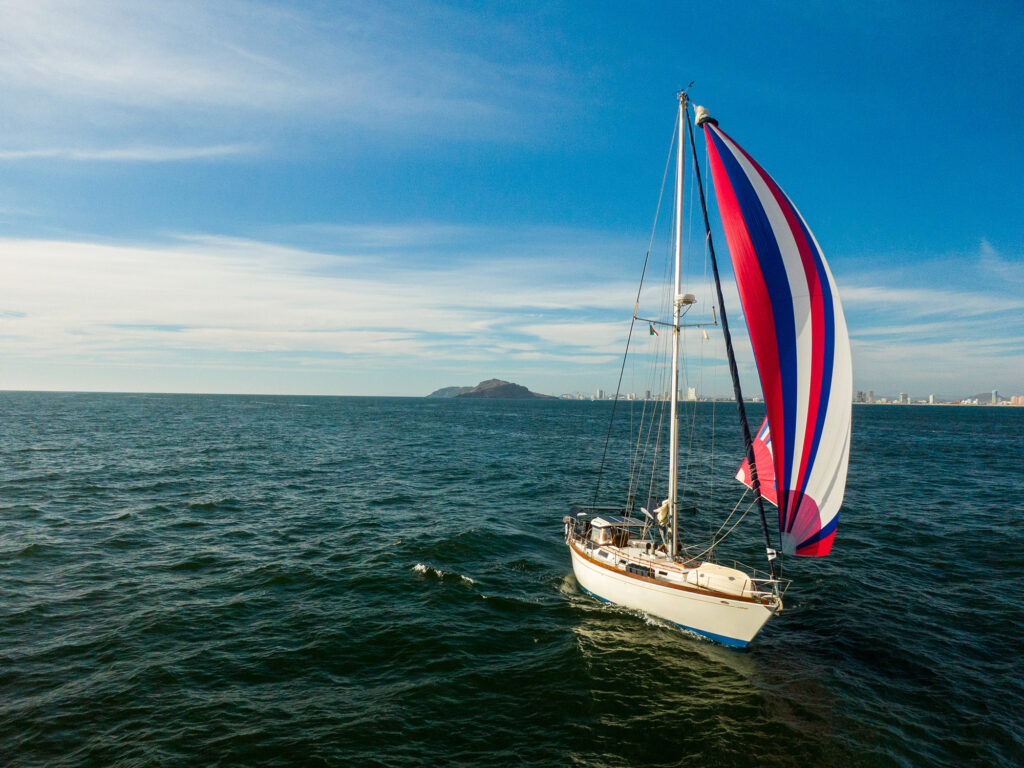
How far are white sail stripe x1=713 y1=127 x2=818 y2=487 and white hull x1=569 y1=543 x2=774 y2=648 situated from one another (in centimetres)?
389

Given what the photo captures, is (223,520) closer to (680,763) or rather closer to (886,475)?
(680,763)

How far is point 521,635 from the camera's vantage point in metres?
16.2

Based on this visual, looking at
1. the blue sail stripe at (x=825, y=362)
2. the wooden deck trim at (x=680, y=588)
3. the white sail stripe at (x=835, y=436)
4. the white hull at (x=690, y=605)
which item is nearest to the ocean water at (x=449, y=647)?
the white hull at (x=690, y=605)

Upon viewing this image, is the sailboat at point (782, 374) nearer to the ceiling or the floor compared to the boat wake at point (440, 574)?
nearer to the ceiling

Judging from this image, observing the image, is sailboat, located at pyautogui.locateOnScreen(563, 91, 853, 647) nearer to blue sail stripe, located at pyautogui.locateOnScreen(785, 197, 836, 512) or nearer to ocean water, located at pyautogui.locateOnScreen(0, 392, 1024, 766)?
blue sail stripe, located at pyautogui.locateOnScreen(785, 197, 836, 512)

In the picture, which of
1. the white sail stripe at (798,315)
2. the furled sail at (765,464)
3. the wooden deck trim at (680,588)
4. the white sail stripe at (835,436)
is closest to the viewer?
the white sail stripe at (835,436)

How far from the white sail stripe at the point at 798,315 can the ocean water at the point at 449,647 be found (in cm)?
625

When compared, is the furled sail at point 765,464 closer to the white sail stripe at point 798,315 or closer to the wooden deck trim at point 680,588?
the white sail stripe at point 798,315

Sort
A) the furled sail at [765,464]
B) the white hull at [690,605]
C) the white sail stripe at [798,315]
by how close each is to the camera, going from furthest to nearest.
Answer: the furled sail at [765,464]
the white hull at [690,605]
the white sail stripe at [798,315]

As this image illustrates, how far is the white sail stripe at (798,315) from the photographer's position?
13969mm

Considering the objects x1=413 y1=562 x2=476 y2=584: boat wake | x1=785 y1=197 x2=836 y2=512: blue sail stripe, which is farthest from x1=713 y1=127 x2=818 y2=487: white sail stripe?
x1=413 y1=562 x2=476 y2=584: boat wake

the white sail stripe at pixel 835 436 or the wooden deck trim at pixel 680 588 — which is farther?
the wooden deck trim at pixel 680 588

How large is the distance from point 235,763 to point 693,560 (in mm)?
13517

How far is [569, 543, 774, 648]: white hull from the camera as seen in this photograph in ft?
47.2
